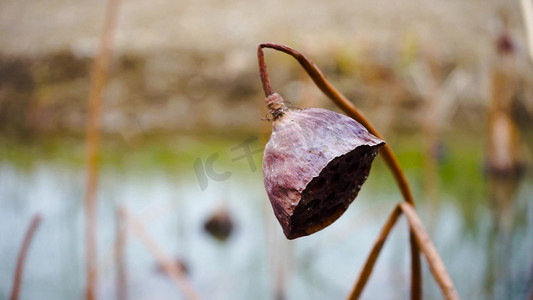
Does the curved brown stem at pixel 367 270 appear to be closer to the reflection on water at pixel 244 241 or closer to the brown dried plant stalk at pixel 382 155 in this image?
the brown dried plant stalk at pixel 382 155

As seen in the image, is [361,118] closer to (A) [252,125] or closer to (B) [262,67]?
(B) [262,67]

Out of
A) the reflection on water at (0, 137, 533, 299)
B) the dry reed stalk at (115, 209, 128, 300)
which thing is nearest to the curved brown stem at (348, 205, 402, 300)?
the dry reed stalk at (115, 209, 128, 300)

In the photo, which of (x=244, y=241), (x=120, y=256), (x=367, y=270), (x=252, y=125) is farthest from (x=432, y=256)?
(x=252, y=125)

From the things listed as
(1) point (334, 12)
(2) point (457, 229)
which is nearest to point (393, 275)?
(2) point (457, 229)

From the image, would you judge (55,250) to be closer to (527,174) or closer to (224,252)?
(224,252)

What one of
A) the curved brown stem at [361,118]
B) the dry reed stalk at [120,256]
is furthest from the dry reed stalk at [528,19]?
the dry reed stalk at [120,256]
